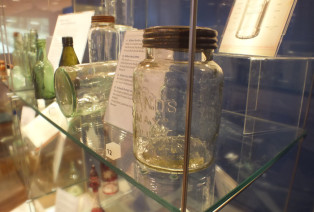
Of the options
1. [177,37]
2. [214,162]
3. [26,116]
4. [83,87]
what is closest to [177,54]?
[177,37]

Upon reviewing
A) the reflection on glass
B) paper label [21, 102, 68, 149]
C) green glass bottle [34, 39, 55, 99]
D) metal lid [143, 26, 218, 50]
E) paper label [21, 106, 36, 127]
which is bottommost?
paper label [21, 102, 68, 149]

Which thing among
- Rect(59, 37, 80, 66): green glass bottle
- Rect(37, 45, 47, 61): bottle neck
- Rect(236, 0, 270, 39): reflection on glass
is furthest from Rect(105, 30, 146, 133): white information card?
Rect(37, 45, 47, 61): bottle neck

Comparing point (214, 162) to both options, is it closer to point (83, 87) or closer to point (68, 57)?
point (83, 87)

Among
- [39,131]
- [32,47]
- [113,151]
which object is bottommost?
[39,131]

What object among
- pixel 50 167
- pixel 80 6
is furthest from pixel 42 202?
pixel 80 6

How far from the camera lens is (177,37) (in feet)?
1.13

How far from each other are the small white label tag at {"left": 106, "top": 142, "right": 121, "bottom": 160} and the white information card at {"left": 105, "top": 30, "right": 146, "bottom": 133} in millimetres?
67

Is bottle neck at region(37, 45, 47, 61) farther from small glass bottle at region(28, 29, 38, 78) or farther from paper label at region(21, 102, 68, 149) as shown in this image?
paper label at region(21, 102, 68, 149)

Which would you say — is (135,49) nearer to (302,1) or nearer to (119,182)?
(302,1)

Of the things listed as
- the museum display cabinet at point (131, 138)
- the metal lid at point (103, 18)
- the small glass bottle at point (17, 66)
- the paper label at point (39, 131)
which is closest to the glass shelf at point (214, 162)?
the museum display cabinet at point (131, 138)

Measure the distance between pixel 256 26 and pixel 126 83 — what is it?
0.34 m

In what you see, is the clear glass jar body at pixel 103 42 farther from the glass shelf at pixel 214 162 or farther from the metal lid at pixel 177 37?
the metal lid at pixel 177 37

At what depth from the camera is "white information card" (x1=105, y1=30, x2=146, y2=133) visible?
0.57m

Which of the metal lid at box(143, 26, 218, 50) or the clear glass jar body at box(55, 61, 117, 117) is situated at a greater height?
the metal lid at box(143, 26, 218, 50)
